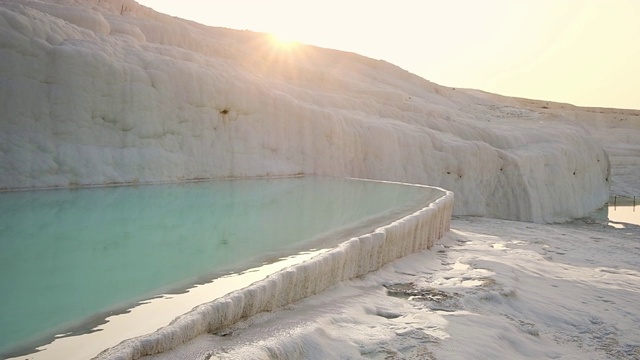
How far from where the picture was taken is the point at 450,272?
541 cm

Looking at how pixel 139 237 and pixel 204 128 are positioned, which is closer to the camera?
pixel 139 237

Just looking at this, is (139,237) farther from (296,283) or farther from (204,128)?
(204,128)

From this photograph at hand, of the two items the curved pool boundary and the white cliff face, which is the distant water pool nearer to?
the curved pool boundary

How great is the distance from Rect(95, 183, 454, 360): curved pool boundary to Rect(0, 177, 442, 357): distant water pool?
31 cm

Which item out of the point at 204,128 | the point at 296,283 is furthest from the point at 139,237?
the point at 204,128

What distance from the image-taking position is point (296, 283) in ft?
12.8

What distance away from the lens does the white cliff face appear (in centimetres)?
889

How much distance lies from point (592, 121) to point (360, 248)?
44397mm

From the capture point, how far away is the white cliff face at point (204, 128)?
8891 mm

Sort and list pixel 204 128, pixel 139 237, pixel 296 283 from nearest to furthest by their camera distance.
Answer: pixel 296 283
pixel 139 237
pixel 204 128

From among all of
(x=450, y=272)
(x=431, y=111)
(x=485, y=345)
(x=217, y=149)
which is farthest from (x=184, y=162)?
(x=431, y=111)

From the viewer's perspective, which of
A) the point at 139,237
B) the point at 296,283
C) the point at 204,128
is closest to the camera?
the point at 296,283

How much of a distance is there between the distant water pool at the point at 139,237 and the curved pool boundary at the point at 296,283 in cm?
31

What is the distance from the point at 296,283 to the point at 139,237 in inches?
73.4
